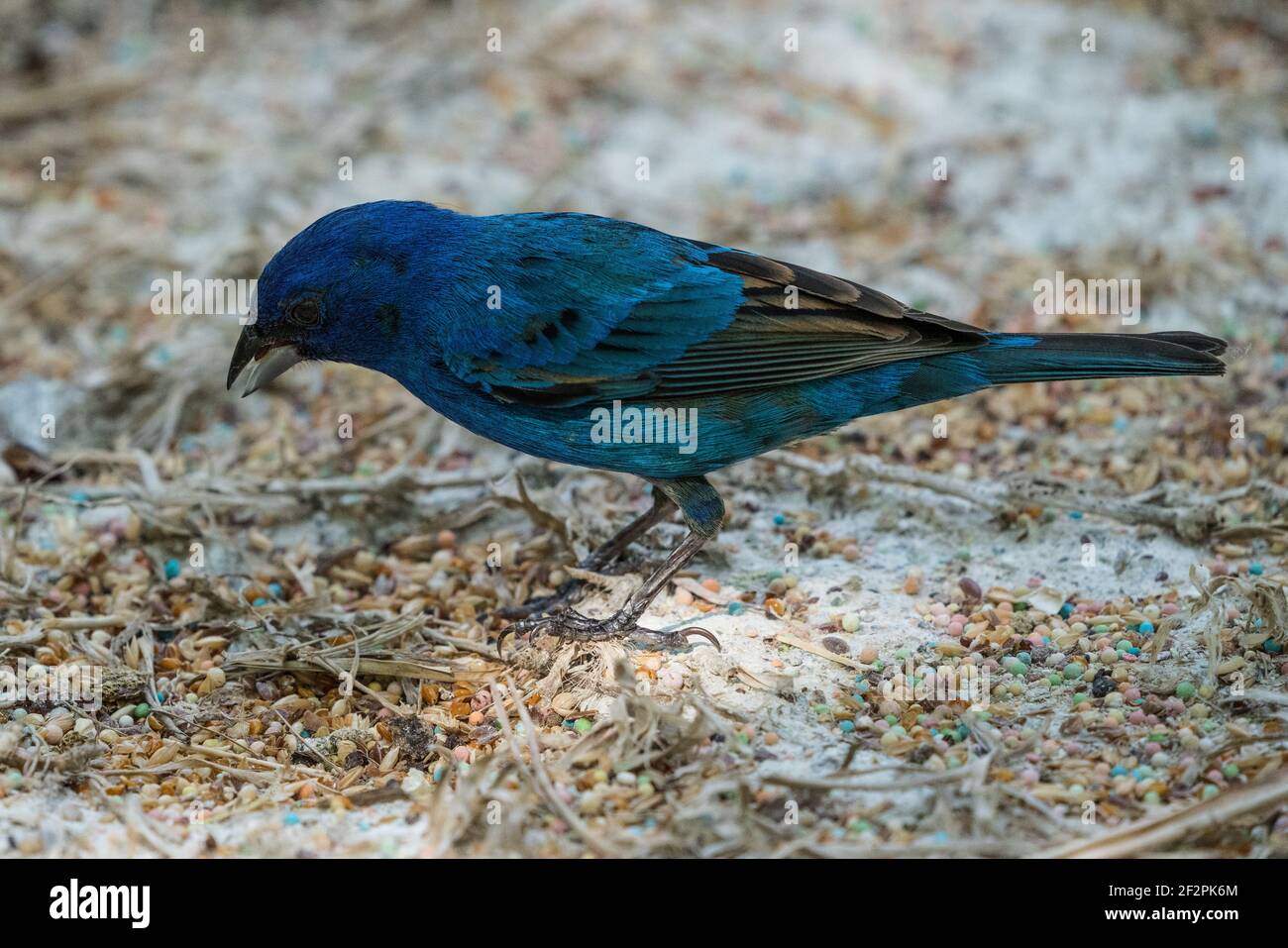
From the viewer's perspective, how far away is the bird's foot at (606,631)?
4492 millimetres

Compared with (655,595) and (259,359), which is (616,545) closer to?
(655,595)

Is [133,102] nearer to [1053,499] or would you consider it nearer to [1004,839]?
[1053,499]

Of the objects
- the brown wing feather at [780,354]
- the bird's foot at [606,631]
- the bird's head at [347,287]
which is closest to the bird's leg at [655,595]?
the bird's foot at [606,631]

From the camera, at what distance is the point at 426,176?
760 centimetres

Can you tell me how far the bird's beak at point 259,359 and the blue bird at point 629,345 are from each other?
3 cm

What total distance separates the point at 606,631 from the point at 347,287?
1.41 meters

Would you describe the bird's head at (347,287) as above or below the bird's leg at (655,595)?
above

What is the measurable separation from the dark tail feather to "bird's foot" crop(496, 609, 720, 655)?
1304 millimetres

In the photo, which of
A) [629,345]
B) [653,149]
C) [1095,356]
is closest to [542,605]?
[629,345]

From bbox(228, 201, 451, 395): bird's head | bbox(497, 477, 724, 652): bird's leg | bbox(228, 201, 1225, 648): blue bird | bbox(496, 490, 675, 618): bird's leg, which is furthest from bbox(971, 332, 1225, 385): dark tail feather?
bbox(228, 201, 451, 395): bird's head

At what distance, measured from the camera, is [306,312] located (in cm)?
461

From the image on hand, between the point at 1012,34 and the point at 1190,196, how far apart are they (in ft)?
6.59

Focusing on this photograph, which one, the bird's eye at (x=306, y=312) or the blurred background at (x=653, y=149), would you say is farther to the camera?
the blurred background at (x=653, y=149)

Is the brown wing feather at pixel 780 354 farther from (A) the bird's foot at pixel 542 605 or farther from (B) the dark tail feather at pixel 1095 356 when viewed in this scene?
(A) the bird's foot at pixel 542 605
